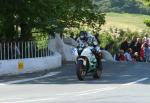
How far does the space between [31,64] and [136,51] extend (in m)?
11.2

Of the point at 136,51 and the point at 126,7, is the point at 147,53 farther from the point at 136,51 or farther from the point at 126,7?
the point at 126,7

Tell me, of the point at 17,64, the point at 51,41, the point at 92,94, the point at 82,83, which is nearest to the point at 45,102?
the point at 92,94

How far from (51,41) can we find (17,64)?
9.63 meters

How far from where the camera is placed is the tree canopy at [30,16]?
24.5m

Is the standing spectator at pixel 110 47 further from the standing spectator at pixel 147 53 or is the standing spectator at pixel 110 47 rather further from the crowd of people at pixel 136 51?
the standing spectator at pixel 147 53

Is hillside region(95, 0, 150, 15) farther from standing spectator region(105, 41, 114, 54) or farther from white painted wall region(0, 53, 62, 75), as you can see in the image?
white painted wall region(0, 53, 62, 75)

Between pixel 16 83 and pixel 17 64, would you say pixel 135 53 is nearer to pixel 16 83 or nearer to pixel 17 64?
pixel 17 64

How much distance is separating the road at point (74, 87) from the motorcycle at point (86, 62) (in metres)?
0.26

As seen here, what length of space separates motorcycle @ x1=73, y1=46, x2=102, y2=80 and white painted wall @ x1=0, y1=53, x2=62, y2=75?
3141 mm

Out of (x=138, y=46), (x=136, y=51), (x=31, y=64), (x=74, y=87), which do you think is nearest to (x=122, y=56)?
(x=136, y=51)

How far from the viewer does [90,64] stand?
20.4 meters

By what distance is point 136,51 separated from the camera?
111 ft

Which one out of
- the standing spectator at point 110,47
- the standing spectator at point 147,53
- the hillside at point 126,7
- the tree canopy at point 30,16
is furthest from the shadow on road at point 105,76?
the hillside at point 126,7

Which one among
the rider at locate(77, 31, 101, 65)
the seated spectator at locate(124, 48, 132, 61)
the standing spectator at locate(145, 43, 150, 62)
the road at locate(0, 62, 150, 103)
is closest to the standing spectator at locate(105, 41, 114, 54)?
the seated spectator at locate(124, 48, 132, 61)
